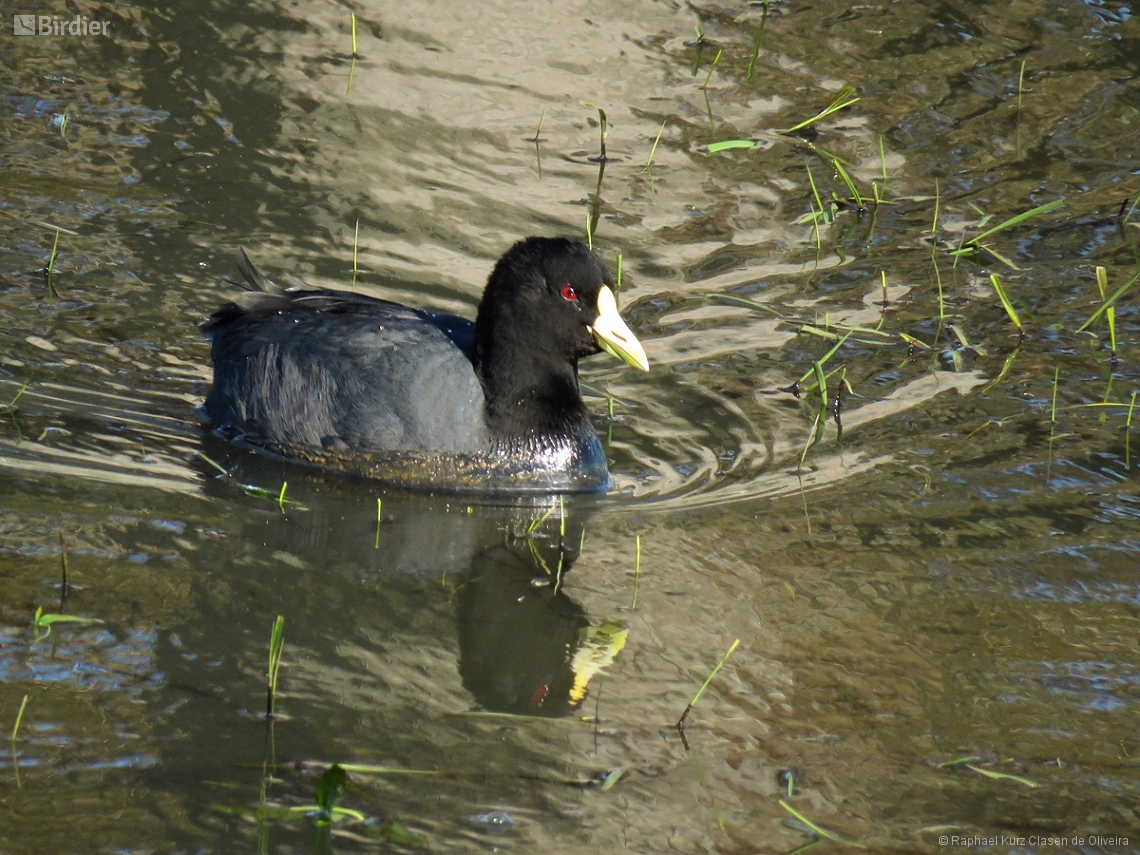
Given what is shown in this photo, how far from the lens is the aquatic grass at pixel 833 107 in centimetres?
727

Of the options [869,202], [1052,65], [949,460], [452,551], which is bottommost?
[452,551]

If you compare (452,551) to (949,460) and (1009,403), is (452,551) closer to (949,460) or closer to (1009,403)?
(949,460)

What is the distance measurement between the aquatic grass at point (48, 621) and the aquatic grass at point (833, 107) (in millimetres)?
4748

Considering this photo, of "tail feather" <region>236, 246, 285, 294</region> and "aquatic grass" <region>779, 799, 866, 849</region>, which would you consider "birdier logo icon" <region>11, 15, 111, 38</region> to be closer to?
"tail feather" <region>236, 246, 285, 294</region>

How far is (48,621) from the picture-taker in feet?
11.6

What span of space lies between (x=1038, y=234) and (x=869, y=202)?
81 cm

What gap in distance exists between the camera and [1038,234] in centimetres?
667

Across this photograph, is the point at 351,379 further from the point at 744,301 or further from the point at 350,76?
the point at 350,76

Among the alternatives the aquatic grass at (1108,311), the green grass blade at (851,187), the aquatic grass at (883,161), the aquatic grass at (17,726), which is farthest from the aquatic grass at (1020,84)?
the aquatic grass at (17,726)

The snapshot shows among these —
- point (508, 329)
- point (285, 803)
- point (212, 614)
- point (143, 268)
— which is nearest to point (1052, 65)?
point (508, 329)

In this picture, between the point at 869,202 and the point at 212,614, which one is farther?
the point at 869,202

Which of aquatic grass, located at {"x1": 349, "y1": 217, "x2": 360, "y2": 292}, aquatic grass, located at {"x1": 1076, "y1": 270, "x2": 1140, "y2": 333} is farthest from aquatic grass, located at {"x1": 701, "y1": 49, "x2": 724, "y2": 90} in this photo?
aquatic grass, located at {"x1": 1076, "y1": 270, "x2": 1140, "y2": 333}

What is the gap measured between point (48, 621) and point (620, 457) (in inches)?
89.7

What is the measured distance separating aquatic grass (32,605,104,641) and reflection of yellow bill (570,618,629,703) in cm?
123
